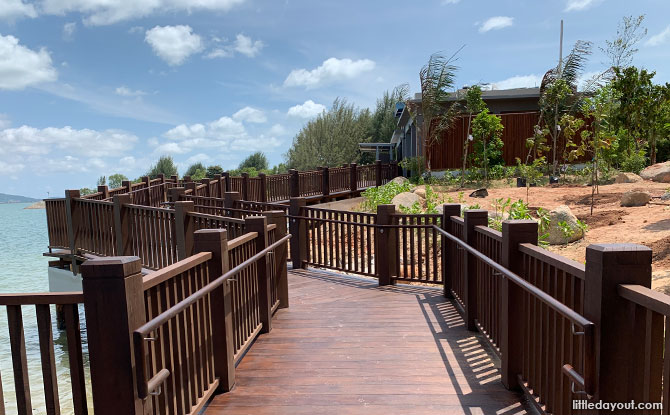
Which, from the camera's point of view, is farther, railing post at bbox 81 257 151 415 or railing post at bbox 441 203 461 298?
railing post at bbox 441 203 461 298

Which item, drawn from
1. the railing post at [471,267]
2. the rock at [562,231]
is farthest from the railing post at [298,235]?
the rock at [562,231]

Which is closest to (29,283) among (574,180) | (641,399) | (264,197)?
(264,197)

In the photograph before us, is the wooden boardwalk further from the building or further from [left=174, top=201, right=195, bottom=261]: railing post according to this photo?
the building

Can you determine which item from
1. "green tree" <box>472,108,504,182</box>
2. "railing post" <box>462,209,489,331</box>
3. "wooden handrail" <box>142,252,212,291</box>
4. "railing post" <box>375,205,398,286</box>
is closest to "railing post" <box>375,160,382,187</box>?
"green tree" <box>472,108,504,182</box>

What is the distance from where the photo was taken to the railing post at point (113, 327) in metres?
2.23

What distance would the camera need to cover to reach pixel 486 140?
794 inches

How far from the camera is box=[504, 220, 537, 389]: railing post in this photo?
138 inches

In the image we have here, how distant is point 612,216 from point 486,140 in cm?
969

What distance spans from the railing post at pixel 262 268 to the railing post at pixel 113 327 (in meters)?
2.62

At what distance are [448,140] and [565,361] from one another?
19.4 metres

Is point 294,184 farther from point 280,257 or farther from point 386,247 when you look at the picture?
point 280,257

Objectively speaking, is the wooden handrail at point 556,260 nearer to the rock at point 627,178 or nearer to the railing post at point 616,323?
the railing post at point 616,323

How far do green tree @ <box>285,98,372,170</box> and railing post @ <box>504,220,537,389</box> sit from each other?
35268 millimetres

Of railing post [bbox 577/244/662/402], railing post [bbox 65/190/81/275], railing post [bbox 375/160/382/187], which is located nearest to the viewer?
railing post [bbox 577/244/662/402]
